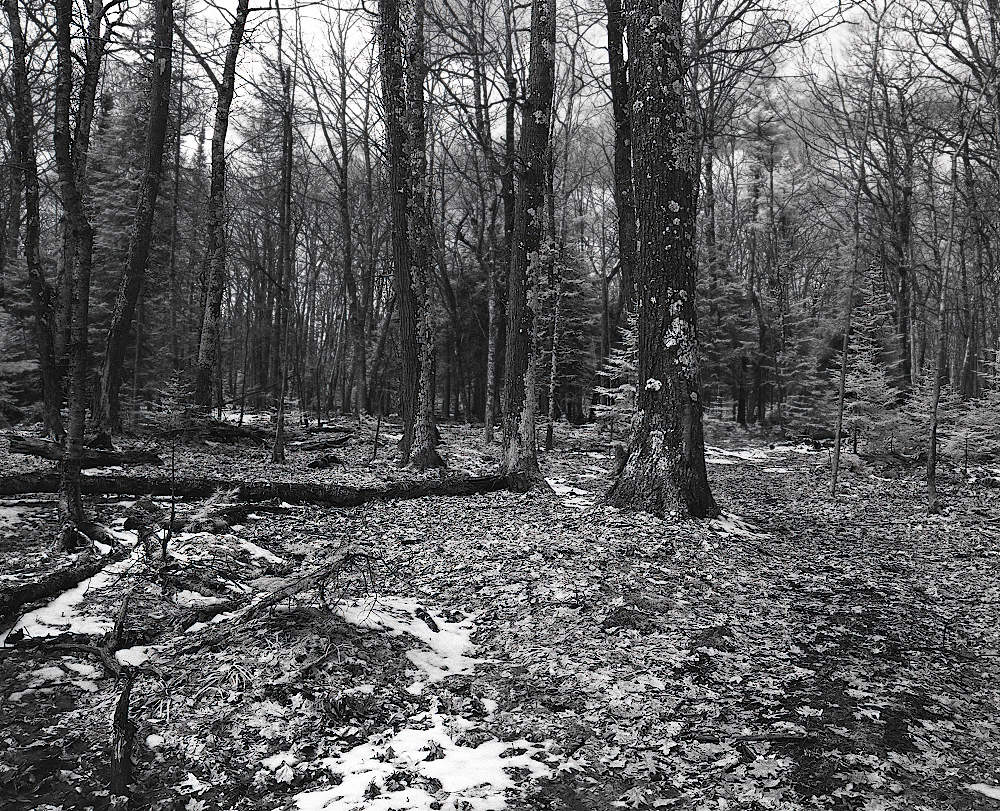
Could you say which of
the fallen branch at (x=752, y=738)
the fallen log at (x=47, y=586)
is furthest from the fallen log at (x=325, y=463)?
the fallen branch at (x=752, y=738)

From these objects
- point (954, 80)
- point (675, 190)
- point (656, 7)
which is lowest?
point (675, 190)

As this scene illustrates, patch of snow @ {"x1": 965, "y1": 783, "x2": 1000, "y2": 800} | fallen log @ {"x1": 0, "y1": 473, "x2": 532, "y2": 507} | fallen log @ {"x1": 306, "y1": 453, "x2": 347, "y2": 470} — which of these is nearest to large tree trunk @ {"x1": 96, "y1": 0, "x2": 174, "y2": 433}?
fallen log @ {"x1": 306, "y1": 453, "x2": 347, "y2": 470}

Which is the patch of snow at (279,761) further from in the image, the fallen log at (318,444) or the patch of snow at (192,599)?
the fallen log at (318,444)

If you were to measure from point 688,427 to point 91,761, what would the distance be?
5496 mm

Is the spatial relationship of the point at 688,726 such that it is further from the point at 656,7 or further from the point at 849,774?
the point at 656,7

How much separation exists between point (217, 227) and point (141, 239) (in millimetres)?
2543

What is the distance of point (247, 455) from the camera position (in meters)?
12.2

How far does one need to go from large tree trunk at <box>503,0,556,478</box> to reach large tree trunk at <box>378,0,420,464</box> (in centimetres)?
169

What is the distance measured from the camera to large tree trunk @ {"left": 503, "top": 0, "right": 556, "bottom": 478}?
31.0ft

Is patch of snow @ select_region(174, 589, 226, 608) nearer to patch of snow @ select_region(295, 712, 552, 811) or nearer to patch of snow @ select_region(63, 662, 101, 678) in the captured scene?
patch of snow @ select_region(63, 662, 101, 678)

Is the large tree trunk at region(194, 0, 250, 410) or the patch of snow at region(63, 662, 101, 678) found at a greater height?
the large tree trunk at region(194, 0, 250, 410)

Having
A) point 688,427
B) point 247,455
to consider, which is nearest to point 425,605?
point 688,427

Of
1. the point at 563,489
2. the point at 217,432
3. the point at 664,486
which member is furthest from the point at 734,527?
the point at 217,432

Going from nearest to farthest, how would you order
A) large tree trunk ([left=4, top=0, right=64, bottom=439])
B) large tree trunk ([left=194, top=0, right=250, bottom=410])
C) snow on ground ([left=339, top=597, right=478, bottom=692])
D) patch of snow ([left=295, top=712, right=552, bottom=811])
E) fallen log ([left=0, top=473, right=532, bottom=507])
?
1. patch of snow ([left=295, top=712, right=552, bottom=811])
2. snow on ground ([left=339, top=597, right=478, bottom=692])
3. large tree trunk ([left=4, top=0, right=64, bottom=439])
4. fallen log ([left=0, top=473, right=532, bottom=507])
5. large tree trunk ([left=194, top=0, right=250, bottom=410])
